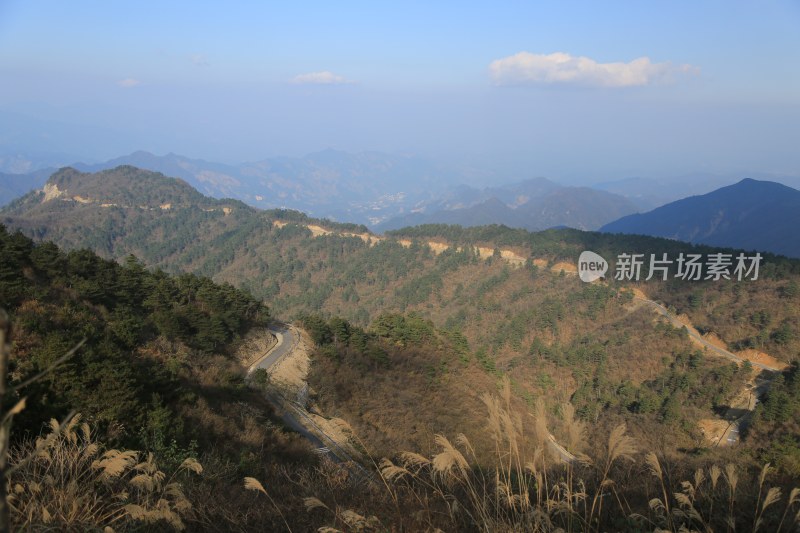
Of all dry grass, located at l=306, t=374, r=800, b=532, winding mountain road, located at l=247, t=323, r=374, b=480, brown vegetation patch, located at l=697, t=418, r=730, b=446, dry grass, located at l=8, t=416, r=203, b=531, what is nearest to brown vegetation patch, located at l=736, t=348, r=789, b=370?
brown vegetation patch, located at l=697, t=418, r=730, b=446

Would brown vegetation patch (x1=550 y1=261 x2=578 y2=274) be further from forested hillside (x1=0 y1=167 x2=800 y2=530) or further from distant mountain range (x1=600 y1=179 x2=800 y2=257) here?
distant mountain range (x1=600 y1=179 x2=800 y2=257)

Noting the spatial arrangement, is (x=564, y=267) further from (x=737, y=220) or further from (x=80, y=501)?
(x=737, y=220)

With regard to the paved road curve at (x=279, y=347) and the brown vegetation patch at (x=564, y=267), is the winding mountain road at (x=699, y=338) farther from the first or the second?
the paved road curve at (x=279, y=347)

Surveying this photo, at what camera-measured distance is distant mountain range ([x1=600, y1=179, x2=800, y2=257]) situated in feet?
370

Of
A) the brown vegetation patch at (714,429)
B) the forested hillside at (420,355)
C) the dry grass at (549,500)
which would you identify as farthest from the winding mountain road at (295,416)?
the brown vegetation patch at (714,429)

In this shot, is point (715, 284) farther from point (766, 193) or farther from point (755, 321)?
point (766, 193)

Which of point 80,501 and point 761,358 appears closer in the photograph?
point 80,501

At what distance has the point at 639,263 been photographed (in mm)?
52625

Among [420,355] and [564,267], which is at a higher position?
[564,267]

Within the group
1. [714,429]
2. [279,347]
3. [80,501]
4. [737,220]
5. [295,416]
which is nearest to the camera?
[80,501]

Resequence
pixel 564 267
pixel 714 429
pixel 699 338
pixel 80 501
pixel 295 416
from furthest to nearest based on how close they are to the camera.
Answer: pixel 564 267 < pixel 699 338 < pixel 714 429 < pixel 295 416 < pixel 80 501

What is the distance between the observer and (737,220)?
138 m

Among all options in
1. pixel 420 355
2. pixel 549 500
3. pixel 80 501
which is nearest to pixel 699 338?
pixel 420 355

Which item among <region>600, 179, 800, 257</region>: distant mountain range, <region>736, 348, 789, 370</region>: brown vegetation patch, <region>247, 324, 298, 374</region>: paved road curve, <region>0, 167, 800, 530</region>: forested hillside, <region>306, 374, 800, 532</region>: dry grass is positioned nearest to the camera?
<region>306, 374, 800, 532</region>: dry grass
